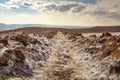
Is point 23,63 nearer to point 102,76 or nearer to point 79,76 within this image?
point 79,76

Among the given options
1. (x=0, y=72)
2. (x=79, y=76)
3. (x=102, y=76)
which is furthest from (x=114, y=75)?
(x=0, y=72)

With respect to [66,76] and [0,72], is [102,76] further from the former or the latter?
[0,72]

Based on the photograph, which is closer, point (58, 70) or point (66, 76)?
point (66, 76)

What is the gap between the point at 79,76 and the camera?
15.1m

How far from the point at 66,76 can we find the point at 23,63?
3826 millimetres

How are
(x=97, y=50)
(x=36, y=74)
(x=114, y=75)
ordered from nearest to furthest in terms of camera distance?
(x=114, y=75)
(x=36, y=74)
(x=97, y=50)

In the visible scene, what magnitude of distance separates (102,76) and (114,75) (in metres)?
0.79

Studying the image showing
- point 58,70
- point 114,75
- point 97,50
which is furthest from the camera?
point 97,50

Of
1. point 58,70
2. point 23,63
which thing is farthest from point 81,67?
point 23,63

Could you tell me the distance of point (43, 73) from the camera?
15930mm

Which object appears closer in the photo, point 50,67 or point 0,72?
point 0,72

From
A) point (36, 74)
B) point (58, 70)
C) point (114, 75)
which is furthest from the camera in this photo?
point (58, 70)

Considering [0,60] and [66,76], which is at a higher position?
[0,60]

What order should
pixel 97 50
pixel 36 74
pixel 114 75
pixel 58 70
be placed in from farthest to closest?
pixel 97 50 < pixel 58 70 < pixel 36 74 < pixel 114 75
